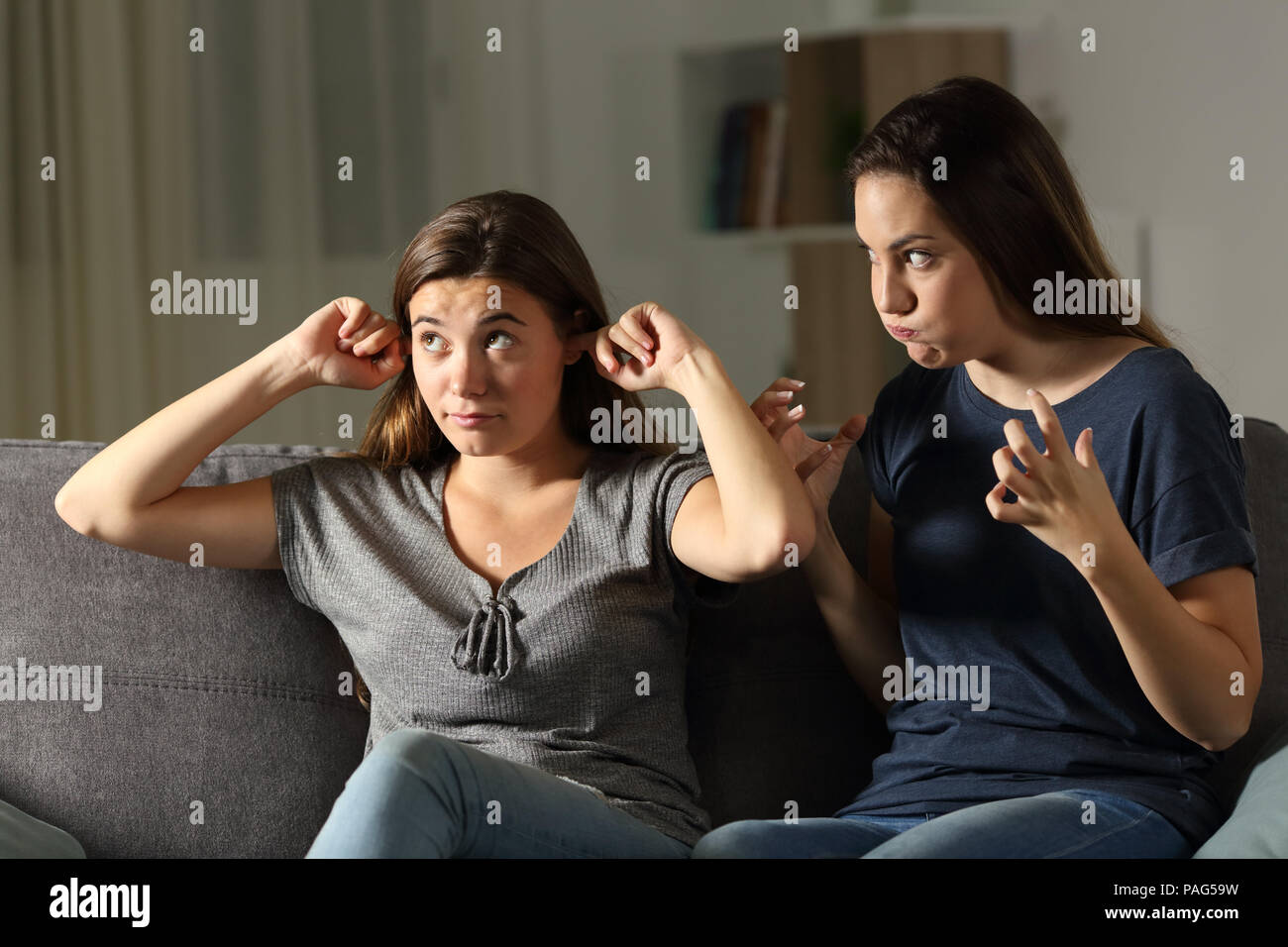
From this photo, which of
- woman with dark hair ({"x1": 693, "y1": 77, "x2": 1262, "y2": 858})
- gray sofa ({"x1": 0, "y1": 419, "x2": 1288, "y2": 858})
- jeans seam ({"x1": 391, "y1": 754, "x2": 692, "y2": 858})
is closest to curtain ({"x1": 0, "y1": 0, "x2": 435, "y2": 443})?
gray sofa ({"x1": 0, "y1": 419, "x2": 1288, "y2": 858})

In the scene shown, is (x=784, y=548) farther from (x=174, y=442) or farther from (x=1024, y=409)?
(x=174, y=442)

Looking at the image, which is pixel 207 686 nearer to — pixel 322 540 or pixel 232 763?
pixel 232 763

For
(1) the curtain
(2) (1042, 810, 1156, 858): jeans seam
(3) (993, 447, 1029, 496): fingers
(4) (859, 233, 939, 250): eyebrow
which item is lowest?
(2) (1042, 810, 1156, 858): jeans seam

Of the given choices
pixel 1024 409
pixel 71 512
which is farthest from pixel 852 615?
pixel 71 512

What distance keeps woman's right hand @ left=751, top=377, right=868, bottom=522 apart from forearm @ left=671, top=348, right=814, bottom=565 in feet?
0.25

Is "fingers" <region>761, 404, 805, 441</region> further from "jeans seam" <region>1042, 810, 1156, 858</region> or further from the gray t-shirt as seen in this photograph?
"jeans seam" <region>1042, 810, 1156, 858</region>

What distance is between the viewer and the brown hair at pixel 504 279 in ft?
4.49

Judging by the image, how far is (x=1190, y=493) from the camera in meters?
1.18

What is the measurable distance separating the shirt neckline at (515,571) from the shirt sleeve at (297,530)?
132 mm

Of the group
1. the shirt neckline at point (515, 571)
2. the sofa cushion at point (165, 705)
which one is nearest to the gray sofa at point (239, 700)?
the sofa cushion at point (165, 705)

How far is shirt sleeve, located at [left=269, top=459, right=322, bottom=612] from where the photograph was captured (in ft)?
4.61

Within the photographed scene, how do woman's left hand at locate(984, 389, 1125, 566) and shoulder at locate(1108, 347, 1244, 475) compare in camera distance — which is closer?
woman's left hand at locate(984, 389, 1125, 566)

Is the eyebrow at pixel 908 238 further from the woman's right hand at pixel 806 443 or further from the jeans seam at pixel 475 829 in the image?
the jeans seam at pixel 475 829

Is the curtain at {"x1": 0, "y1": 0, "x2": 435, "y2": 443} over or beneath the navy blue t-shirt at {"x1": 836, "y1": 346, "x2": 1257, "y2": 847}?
over
